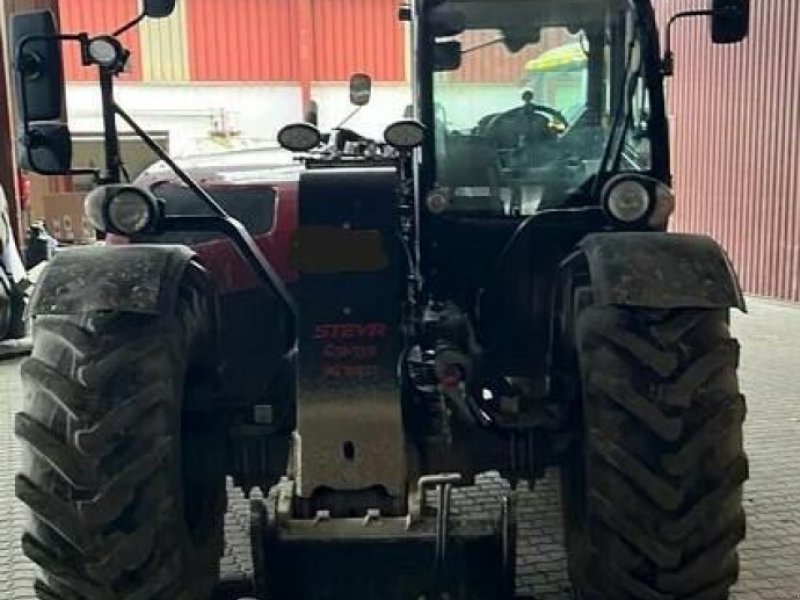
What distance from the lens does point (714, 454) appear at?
250cm

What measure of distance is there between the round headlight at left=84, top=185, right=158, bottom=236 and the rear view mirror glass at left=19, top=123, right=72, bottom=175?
1.16ft

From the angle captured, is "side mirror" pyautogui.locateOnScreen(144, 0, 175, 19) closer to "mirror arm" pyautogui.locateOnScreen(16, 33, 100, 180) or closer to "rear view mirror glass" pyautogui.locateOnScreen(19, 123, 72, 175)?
"mirror arm" pyautogui.locateOnScreen(16, 33, 100, 180)

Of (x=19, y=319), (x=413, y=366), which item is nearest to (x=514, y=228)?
(x=413, y=366)

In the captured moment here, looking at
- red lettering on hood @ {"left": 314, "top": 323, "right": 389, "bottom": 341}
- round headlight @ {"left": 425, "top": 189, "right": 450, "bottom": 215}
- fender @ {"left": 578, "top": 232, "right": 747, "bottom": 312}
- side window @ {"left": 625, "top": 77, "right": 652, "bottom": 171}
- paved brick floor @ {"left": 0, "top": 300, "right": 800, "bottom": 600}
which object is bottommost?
paved brick floor @ {"left": 0, "top": 300, "right": 800, "bottom": 600}

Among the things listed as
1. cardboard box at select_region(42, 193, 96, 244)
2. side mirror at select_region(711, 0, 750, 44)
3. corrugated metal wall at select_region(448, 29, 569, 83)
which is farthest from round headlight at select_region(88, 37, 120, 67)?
cardboard box at select_region(42, 193, 96, 244)

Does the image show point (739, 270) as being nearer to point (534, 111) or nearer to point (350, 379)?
point (534, 111)

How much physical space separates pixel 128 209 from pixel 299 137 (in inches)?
19.2

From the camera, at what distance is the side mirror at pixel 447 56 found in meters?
3.30

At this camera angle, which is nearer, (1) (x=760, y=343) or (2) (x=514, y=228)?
(2) (x=514, y=228)

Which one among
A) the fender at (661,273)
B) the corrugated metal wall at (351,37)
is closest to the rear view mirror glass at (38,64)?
the fender at (661,273)

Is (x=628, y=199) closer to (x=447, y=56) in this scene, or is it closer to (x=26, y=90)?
(x=447, y=56)

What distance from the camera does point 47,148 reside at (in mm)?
2965

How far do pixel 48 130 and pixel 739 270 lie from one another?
322 inches

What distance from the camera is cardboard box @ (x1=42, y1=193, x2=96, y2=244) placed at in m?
11.4
